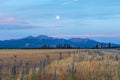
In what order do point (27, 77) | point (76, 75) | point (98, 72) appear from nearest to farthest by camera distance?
point (27, 77) → point (76, 75) → point (98, 72)

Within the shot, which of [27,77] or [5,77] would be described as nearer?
[27,77]

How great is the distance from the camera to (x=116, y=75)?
1864cm

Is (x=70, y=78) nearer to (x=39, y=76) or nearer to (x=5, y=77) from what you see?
(x=39, y=76)

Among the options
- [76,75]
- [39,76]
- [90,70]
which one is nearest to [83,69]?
[90,70]

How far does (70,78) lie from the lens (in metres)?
18.2

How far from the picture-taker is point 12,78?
20.4 metres

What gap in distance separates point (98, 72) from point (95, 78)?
76.6 inches

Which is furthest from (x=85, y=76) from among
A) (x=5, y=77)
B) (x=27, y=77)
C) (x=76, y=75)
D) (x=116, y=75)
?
(x=5, y=77)

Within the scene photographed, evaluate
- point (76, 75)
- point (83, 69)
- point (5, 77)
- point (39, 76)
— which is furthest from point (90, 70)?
point (5, 77)

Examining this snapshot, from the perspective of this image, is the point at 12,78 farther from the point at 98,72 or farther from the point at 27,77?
the point at 98,72

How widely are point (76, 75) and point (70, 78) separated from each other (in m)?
1.18

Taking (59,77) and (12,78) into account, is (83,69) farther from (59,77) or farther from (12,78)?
(12,78)

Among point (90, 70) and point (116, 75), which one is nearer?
point (116, 75)

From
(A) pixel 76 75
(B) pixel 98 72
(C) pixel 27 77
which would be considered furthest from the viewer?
(B) pixel 98 72
